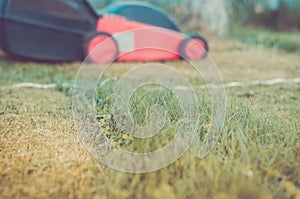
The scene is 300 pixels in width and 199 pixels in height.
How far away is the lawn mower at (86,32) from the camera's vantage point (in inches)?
155

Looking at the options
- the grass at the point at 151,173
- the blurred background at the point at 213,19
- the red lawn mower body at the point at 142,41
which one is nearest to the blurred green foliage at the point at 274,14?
the blurred background at the point at 213,19

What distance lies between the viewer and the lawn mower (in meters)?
3.95

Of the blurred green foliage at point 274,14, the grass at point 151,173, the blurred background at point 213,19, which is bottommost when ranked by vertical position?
the grass at point 151,173

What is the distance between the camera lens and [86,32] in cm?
426

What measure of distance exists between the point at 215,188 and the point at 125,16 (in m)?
3.38

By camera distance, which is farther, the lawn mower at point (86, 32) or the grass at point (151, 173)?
the lawn mower at point (86, 32)

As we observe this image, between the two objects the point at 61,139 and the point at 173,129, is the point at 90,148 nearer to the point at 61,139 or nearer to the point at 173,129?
the point at 61,139

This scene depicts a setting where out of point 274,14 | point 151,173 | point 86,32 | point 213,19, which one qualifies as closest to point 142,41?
point 86,32

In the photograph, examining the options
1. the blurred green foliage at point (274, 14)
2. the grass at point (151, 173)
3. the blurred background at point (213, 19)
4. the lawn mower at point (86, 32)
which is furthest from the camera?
the blurred green foliage at point (274, 14)

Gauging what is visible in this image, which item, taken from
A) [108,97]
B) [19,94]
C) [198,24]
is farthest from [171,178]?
[198,24]

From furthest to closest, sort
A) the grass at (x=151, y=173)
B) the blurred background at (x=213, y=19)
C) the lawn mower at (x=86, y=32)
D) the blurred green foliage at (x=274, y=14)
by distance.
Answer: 1. the blurred green foliage at (x=274, y=14)
2. the blurred background at (x=213, y=19)
3. the lawn mower at (x=86, y=32)
4. the grass at (x=151, y=173)

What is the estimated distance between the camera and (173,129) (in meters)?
1.77

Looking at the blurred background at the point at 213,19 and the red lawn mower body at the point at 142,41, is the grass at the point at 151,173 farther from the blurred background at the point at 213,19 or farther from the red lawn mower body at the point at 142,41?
the blurred background at the point at 213,19

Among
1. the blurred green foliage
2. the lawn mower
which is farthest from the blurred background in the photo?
the lawn mower
